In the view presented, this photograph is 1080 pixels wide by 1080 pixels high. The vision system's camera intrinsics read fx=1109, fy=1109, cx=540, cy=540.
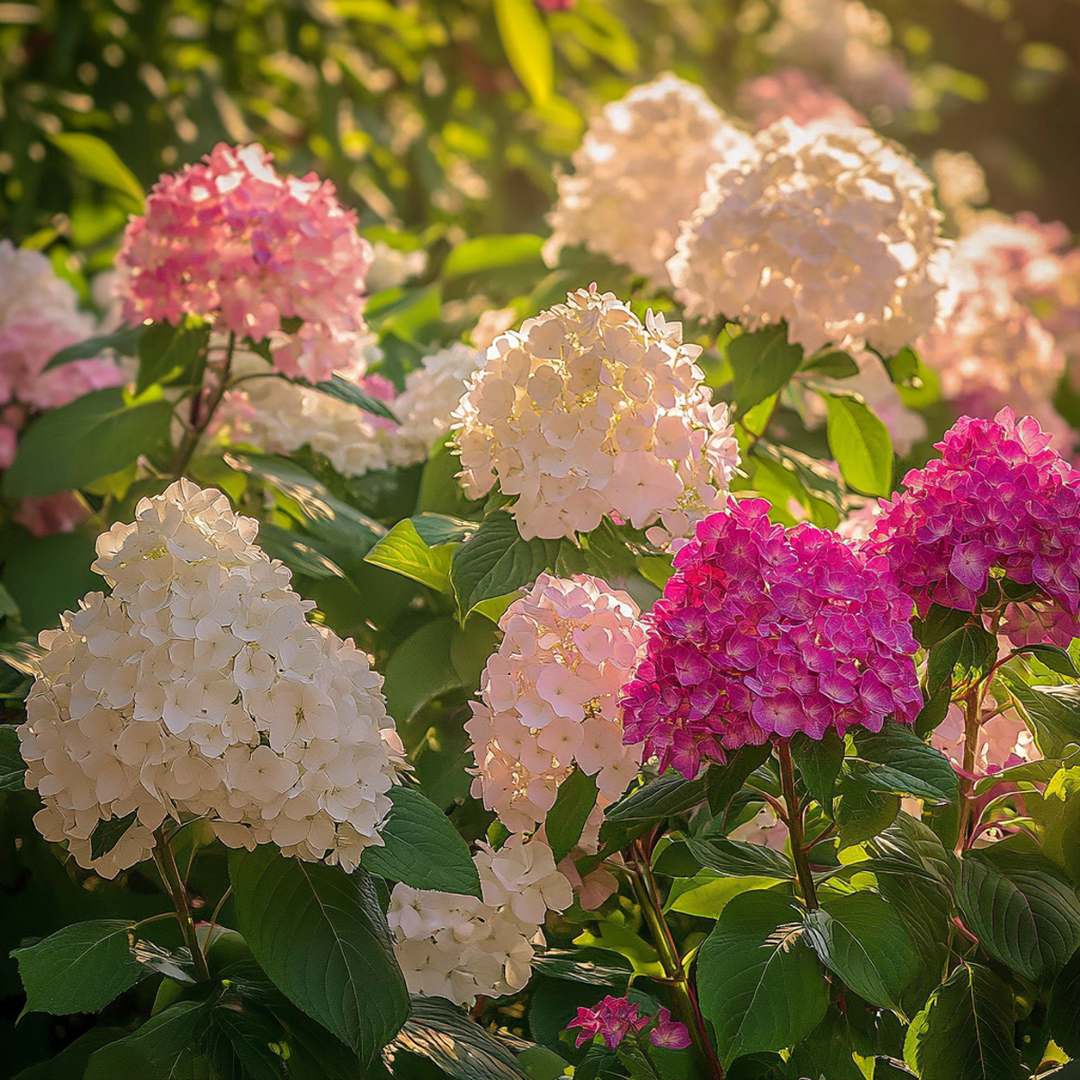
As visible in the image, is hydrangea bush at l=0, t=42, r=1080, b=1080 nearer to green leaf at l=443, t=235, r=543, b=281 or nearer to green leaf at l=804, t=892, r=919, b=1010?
green leaf at l=804, t=892, r=919, b=1010

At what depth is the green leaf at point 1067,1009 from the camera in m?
0.64

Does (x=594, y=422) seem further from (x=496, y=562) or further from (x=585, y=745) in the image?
(x=585, y=745)

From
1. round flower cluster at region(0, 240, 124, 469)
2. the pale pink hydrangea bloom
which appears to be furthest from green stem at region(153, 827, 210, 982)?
the pale pink hydrangea bloom

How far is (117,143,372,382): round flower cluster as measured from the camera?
102cm

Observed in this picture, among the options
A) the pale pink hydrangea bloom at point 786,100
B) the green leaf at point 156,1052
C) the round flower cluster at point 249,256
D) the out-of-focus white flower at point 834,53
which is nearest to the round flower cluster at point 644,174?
the round flower cluster at point 249,256

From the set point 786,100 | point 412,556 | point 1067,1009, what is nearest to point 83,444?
point 412,556

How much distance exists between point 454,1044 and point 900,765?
31 cm

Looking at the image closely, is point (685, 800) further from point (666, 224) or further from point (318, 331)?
point (666, 224)

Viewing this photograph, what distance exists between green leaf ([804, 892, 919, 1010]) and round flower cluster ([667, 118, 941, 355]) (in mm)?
557

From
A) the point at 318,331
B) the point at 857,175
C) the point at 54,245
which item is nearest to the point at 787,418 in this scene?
the point at 857,175

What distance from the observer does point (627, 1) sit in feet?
9.84

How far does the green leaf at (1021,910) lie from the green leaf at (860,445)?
0.50 m

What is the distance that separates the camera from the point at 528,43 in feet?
7.52

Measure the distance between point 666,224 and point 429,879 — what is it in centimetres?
88
